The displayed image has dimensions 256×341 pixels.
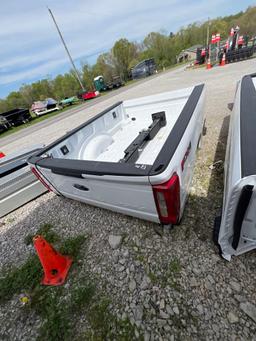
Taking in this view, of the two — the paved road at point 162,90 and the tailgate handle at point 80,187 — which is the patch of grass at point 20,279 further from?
the paved road at point 162,90

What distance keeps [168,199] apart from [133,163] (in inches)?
16.5

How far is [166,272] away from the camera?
1.53 meters

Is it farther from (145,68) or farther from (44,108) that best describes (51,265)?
(145,68)

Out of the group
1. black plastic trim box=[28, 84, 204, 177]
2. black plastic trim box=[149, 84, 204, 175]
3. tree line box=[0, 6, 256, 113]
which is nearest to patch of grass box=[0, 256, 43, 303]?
black plastic trim box=[28, 84, 204, 177]

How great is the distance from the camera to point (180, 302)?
1331mm

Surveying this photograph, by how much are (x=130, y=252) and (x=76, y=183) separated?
37.2 inches

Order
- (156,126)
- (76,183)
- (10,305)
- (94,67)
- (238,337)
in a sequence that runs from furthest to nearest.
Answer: (94,67)
(156,126)
(76,183)
(10,305)
(238,337)

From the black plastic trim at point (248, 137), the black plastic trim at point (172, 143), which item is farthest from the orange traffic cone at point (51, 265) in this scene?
the black plastic trim at point (248, 137)

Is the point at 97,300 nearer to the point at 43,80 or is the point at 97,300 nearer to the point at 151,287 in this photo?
the point at 151,287

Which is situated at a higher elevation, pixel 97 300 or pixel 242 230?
pixel 242 230

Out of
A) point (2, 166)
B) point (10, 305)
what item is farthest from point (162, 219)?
point (2, 166)

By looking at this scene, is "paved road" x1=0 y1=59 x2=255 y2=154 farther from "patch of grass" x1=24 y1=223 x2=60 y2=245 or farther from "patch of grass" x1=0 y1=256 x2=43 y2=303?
"patch of grass" x1=0 y1=256 x2=43 y2=303

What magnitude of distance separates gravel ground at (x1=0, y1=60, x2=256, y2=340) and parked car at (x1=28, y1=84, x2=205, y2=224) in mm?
350

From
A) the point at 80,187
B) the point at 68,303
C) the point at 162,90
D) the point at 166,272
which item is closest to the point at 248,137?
the point at 166,272
